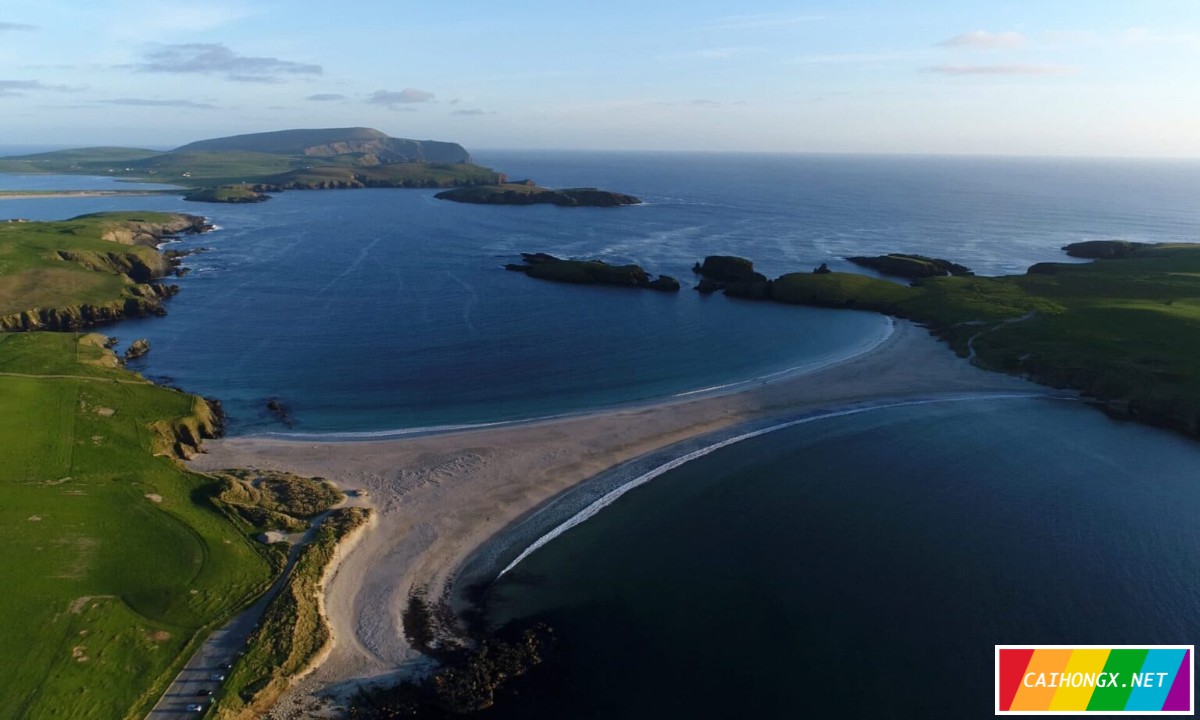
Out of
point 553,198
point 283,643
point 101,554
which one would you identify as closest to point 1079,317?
point 283,643

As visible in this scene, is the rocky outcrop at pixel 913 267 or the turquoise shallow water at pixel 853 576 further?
the rocky outcrop at pixel 913 267

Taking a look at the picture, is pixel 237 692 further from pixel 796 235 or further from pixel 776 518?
pixel 796 235

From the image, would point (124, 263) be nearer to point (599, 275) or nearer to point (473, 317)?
point (473, 317)

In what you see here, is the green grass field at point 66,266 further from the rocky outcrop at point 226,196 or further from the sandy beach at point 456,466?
the rocky outcrop at point 226,196

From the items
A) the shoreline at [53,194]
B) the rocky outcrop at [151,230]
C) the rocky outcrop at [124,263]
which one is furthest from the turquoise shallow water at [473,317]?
the shoreline at [53,194]

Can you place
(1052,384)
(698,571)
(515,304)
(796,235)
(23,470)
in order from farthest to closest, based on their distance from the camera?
(796,235)
(515,304)
(1052,384)
(23,470)
(698,571)

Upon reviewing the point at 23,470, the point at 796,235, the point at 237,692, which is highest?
the point at 796,235

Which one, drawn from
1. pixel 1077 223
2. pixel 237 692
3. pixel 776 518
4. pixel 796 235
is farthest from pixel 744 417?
pixel 1077 223
